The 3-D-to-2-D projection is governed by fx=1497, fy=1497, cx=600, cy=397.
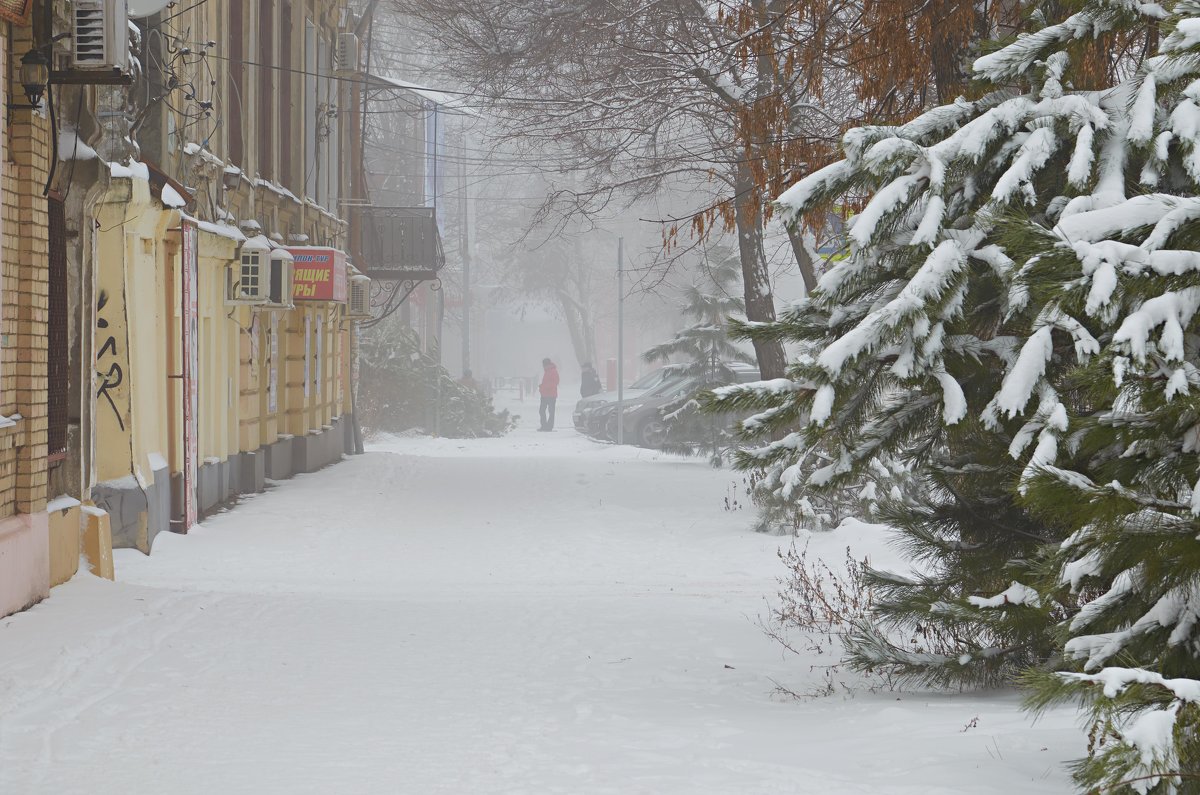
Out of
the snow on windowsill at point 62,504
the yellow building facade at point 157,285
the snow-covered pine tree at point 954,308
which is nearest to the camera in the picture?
the snow-covered pine tree at point 954,308

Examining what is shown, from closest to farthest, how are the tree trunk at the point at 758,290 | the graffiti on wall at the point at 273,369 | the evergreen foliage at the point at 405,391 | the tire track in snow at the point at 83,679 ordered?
the tire track in snow at the point at 83,679 → the tree trunk at the point at 758,290 → the graffiti on wall at the point at 273,369 → the evergreen foliage at the point at 405,391

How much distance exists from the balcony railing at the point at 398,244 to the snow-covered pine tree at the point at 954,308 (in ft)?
79.7

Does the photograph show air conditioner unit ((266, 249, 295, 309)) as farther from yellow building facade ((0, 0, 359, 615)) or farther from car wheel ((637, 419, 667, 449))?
car wheel ((637, 419, 667, 449))

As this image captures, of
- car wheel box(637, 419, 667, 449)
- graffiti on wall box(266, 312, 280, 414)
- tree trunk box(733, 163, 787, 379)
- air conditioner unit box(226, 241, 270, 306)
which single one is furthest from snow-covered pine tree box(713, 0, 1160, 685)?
car wheel box(637, 419, 667, 449)

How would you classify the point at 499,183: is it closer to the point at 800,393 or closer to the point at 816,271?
the point at 816,271

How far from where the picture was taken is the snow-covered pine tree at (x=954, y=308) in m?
5.14

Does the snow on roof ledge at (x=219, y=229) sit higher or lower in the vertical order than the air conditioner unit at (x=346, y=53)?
lower

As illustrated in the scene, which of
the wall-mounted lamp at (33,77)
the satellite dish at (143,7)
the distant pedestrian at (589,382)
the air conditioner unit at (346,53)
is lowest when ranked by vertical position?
the distant pedestrian at (589,382)

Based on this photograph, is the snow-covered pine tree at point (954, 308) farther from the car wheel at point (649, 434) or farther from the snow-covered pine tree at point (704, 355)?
the car wheel at point (649, 434)

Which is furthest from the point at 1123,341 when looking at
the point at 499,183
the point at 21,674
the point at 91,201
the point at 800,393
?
the point at 499,183

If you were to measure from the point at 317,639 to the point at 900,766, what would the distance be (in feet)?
14.4

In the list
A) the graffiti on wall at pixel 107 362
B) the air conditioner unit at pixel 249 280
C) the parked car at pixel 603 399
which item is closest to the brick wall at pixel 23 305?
the graffiti on wall at pixel 107 362

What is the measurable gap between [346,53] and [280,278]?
9.95m

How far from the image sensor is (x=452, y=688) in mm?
7105
